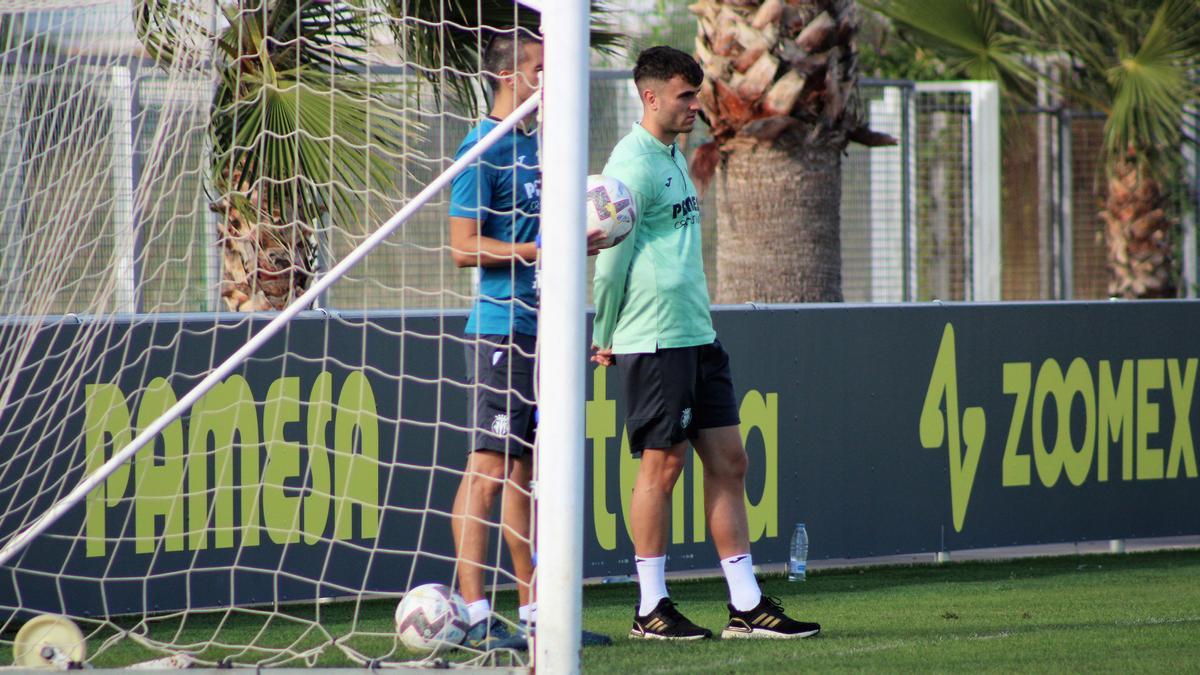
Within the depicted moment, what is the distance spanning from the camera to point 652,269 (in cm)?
553

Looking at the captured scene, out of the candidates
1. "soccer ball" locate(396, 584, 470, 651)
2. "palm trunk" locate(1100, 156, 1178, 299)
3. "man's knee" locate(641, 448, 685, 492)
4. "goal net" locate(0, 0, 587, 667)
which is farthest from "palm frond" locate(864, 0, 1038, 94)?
"soccer ball" locate(396, 584, 470, 651)

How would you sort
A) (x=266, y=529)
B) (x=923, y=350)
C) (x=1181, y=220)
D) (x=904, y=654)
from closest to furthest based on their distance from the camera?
(x=904, y=654) < (x=266, y=529) < (x=923, y=350) < (x=1181, y=220)

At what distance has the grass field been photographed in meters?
5.17

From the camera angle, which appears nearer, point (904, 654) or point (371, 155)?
point (904, 654)

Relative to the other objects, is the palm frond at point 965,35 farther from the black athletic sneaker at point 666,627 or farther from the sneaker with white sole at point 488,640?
the sneaker with white sole at point 488,640

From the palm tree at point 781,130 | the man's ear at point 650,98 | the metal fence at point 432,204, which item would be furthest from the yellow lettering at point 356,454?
the palm tree at point 781,130

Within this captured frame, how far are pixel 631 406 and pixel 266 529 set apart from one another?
6.56 feet

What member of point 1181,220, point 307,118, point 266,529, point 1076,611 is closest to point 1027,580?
point 1076,611

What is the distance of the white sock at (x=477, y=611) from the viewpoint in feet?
17.2

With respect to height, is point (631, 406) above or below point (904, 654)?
above

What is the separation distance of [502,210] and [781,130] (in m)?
4.02

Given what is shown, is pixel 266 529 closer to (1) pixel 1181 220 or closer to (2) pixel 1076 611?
(2) pixel 1076 611

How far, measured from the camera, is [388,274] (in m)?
10.8

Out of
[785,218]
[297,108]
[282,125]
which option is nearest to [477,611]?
[297,108]
